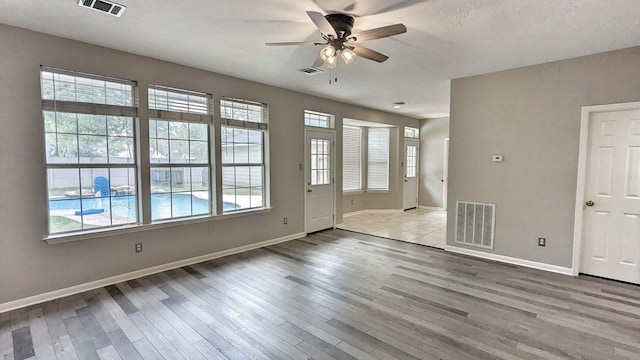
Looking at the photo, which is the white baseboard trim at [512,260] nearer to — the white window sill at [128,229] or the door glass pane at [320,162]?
the door glass pane at [320,162]

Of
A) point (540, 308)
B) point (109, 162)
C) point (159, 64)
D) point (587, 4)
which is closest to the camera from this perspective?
point (587, 4)

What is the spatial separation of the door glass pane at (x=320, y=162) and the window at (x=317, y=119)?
35 centimetres

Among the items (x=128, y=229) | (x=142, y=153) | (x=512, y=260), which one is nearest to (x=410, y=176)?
(x=512, y=260)

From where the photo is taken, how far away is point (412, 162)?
8969 mm

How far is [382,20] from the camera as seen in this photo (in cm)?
268

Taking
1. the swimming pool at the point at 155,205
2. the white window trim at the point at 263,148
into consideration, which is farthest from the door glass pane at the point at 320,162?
the swimming pool at the point at 155,205

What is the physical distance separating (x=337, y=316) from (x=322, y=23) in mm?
2508

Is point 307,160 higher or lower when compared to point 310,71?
lower

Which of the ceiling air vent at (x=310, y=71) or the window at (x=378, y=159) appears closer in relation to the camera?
the ceiling air vent at (x=310, y=71)

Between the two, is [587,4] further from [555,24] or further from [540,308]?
[540,308]

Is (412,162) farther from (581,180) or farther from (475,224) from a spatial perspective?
(581,180)

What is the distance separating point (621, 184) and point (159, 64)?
5743 millimetres

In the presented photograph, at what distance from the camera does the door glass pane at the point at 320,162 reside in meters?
5.91

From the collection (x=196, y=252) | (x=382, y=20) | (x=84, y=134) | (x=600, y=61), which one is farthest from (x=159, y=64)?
(x=600, y=61)
